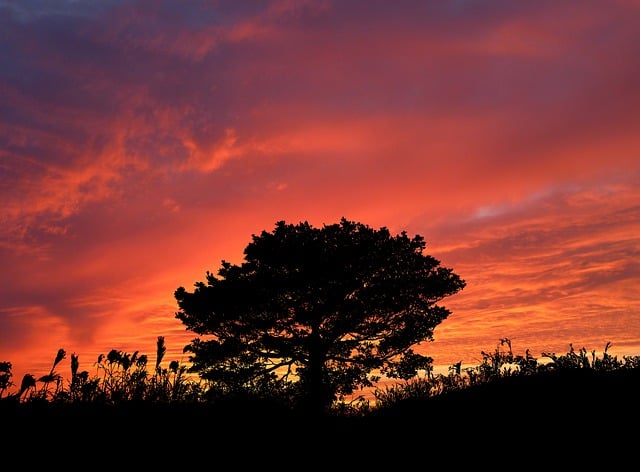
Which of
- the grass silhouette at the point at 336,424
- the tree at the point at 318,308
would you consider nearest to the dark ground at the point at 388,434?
the grass silhouette at the point at 336,424

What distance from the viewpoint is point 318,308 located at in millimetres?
27109

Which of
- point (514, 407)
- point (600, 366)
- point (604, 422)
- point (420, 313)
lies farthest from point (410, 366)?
point (604, 422)

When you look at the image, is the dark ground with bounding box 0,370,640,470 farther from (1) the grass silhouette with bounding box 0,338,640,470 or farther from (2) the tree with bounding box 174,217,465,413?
(2) the tree with bounding box 174,217,465,413

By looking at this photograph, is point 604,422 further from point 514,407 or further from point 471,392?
point 471,392

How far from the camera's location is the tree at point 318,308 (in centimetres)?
2695

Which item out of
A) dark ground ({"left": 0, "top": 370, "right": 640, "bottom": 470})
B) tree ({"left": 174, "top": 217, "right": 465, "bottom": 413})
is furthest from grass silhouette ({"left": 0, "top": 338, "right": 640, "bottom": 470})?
tree ({"left": 174, "top": 217, "right": 465, "bottom": 413})

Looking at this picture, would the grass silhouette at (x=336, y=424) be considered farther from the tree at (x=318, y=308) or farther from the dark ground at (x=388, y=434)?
the tree at (x=318, y=308)

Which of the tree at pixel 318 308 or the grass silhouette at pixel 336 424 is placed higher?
the tree at pixel 318 308

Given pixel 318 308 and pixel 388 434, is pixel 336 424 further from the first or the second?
pixel 318 308

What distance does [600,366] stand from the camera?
1506 cm

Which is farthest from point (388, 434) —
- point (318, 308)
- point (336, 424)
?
Answer: point (318, 308)

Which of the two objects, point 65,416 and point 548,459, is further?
point 65,416

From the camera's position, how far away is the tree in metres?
27.0

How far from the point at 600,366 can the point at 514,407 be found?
210 inches
